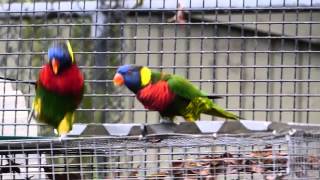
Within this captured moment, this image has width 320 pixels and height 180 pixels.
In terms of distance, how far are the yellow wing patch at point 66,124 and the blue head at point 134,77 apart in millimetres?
180

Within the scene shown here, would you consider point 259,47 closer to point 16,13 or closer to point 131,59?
point 131,59

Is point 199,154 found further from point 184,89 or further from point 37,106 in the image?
point 37,106

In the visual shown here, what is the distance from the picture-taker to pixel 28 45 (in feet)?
9.73

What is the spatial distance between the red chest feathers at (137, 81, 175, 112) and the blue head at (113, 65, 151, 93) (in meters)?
0.02

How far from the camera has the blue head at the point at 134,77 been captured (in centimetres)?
242

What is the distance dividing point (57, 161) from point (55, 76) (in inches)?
11.5

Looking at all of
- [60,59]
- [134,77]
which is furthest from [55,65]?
[134,77]

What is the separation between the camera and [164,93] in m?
2.42

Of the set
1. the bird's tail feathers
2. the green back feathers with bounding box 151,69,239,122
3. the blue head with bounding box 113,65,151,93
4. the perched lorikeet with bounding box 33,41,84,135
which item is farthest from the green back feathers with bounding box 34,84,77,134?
the bird's tail feathers

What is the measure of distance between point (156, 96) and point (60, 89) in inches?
11.8

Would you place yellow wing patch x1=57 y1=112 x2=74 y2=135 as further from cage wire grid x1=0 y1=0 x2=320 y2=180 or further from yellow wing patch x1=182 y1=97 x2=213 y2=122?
yellow wing patch x1=182 y1=97 x2=213 y2=122

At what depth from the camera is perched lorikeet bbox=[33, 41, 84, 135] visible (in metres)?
2.36

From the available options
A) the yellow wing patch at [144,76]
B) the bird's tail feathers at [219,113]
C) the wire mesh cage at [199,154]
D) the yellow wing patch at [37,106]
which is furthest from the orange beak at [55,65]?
the bird's tail feathers at [219,113]

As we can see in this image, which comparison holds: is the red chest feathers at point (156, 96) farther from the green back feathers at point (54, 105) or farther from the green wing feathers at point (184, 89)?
the green back feathers at point (54, 105)
